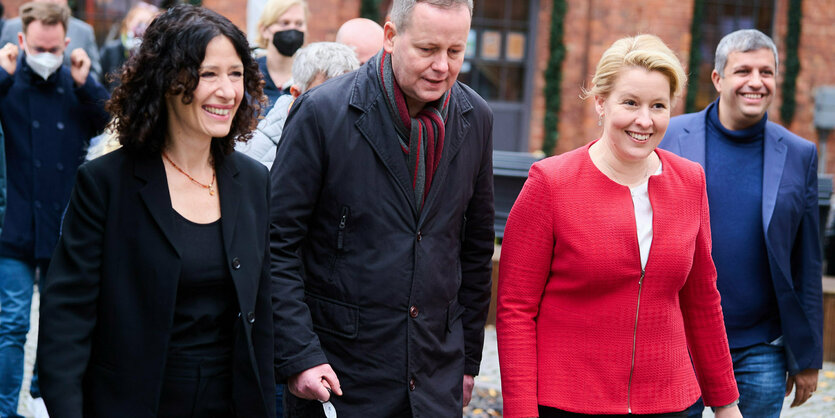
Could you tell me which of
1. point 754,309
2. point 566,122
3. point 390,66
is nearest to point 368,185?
point 390,66

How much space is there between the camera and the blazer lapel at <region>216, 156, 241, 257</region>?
272 cm

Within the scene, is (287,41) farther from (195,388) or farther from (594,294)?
(195,388)

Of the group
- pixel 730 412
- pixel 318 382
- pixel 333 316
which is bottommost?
pixel 730 412

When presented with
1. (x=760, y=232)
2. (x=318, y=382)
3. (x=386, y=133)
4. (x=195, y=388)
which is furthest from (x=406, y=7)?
(x=760, y=232)

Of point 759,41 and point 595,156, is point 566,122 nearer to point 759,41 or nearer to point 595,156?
point 759,41

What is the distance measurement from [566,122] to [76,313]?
42.5 feet

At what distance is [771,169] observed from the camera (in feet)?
13.1

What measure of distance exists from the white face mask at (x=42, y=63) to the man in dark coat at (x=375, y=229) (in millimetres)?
2857

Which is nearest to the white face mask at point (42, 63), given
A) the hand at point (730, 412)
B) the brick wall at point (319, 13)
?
the hand at point (730, 412)

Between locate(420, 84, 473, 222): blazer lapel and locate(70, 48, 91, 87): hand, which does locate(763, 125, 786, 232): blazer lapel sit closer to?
locate(420, 84, 473, 222): blazer lapel

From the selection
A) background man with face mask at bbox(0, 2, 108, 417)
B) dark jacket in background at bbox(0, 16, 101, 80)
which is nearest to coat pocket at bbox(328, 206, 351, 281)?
background man with face mask at bbox(0, 2, 108, 417)

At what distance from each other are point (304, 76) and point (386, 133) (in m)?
1.19

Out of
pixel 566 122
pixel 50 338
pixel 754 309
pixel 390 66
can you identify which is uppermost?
pixel 390 66

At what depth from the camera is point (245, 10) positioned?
13.6m
